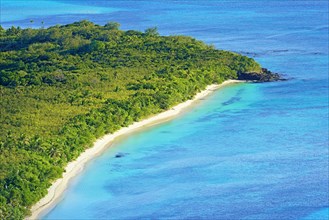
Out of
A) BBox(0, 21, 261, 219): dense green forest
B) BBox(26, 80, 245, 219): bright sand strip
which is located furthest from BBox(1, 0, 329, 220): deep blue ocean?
BBox(0, 21, 261, 219): dense green forest

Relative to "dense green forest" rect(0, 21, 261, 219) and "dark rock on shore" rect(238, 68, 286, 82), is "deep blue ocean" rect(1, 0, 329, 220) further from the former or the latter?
"dense green forest" rect(0, 21, 261, 219)

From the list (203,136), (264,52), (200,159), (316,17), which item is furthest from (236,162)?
(316,17)

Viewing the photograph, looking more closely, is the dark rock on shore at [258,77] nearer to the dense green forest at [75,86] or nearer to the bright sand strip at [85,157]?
the dense green forest at [75,86]

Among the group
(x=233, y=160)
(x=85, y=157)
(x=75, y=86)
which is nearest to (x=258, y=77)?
(x=75, y=86)

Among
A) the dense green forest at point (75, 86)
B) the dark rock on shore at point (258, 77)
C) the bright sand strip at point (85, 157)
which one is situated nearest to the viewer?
the bright sand strip at point (85, 157)

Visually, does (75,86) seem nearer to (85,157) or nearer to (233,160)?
(85,157)

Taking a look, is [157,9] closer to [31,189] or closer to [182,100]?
[182,100]

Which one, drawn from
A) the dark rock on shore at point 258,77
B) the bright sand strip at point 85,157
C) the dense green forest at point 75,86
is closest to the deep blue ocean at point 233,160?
the bright sand strip at point 85,157
